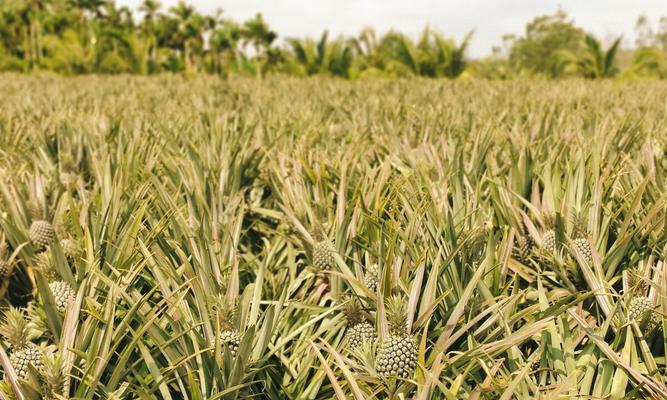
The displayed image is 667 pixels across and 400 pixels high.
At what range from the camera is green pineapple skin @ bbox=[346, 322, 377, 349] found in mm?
1430

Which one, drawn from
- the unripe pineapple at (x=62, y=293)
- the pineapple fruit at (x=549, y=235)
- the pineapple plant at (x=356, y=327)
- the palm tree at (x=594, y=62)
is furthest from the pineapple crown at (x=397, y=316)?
the palm tree at (x=594, y=62)

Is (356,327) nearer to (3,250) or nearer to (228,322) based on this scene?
A: (228,322)

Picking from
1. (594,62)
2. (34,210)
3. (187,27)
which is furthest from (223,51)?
(34,210)

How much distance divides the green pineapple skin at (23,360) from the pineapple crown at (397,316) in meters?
0.75

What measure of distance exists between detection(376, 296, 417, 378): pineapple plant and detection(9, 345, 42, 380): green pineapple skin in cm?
73

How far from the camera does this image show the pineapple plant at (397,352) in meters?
1.26

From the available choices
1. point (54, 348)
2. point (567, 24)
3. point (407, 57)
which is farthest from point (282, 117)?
point (567, 24)

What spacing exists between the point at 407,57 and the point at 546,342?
48.6 ft

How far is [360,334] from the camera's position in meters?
1.44

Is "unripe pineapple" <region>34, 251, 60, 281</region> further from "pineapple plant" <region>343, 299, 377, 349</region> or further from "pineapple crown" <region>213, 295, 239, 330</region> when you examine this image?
"pineapple plant" <region>343, 299, 377, 349</region>

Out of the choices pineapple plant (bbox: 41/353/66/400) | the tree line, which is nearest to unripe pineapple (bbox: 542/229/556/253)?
pineapple plant (bbox: 41/353/66/400)

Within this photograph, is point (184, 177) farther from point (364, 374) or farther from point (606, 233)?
point (606, 233)

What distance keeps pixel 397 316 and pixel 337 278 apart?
0.42 metres

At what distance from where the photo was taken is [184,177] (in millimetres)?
2176
